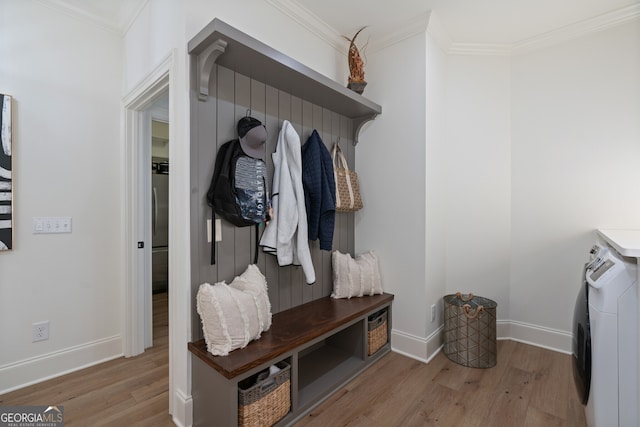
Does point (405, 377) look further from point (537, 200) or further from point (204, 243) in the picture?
point (537, 200)

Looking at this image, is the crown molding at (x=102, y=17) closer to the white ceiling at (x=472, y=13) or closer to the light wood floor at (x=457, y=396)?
the white ceiling at (x=472, y=13)

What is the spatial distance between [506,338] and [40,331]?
3.50m

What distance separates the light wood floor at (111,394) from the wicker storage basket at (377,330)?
132 cm

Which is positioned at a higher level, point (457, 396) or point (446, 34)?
point (446, 34)

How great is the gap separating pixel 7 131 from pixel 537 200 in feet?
12.3

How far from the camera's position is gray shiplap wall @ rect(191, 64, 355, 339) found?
1558mm

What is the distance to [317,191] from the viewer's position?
2002mm

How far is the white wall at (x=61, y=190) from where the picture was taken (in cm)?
185

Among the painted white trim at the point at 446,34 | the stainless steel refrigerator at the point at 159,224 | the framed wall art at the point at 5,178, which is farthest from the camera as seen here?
the stainless steel refrigerator at the point at 159,224

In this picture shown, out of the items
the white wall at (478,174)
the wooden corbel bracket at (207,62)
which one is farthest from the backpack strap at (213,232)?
the white wall at (478,174)

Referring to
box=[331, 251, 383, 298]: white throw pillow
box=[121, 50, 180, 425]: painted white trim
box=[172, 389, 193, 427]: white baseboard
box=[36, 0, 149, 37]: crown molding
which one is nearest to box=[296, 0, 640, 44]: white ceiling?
box=[36, 0, 149, 37]: crown molding

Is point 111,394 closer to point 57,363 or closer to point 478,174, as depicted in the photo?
point 57,363

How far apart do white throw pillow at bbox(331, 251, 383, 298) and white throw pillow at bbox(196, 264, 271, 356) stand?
871 mm

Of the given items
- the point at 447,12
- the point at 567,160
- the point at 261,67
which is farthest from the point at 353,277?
the point at 447,12
